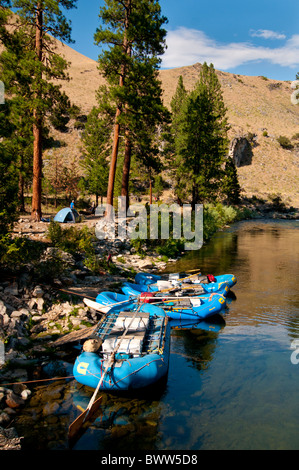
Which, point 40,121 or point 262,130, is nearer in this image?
point 40,121

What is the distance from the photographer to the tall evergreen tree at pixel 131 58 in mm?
21344

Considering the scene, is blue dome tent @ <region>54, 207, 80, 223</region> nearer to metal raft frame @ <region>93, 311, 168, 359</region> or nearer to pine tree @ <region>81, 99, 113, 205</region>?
pine tree @ <region>81, 99, 113, 205</region>

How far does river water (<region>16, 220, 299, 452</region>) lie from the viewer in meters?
7.05

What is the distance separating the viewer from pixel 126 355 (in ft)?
30.1

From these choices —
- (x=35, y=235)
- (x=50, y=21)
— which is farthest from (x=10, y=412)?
(x=50, y=21)

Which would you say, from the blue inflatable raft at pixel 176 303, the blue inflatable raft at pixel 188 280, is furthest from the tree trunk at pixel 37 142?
the blue inflatable raft at pixel 176 303

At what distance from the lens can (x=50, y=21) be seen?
18406 mm

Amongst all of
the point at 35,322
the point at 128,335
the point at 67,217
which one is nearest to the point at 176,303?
the point at 128,335

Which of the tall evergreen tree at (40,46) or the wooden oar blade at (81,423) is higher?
the tall evergreen tree at (40,46)

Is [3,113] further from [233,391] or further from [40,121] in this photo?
[233,391]

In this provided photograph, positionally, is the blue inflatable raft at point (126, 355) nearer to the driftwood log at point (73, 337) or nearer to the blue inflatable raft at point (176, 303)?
the driftwood log at point (73, 337)

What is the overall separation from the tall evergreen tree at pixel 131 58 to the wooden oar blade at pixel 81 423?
1738cm

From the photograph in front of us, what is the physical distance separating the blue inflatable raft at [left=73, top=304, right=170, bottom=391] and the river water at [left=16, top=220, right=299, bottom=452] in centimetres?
56

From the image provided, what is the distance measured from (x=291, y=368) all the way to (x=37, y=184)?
17.3 m
